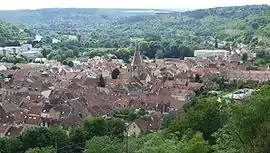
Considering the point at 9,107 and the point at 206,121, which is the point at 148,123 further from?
the point at 206,121

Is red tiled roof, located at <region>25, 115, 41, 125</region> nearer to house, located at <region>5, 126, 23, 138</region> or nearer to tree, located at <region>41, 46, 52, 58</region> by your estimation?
house, located at <region>5, 126, 23, 138</region>

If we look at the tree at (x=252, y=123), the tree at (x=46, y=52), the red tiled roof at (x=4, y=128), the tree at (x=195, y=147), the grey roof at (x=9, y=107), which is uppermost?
→ the tree at (x=252, y=123)

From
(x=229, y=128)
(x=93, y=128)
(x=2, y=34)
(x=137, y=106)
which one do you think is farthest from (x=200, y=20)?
(x=229, y=128)

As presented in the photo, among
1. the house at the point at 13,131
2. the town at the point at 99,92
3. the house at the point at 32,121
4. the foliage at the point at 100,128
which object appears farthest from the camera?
the town at the point at 99,92

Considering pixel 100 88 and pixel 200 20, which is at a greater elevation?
pixel 100 88

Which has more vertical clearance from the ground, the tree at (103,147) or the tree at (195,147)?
the tree at (195,147)

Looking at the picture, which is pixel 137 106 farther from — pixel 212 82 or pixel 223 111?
pixel 223 111

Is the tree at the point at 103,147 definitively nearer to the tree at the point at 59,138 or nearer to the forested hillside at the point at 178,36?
the tree at the point at 59,138

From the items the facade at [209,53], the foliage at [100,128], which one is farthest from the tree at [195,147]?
the facade at [209,53]
